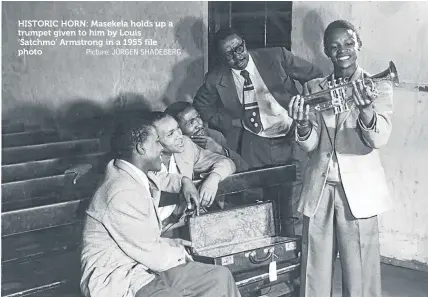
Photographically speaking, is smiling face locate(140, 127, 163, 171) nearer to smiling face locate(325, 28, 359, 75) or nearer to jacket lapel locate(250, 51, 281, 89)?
smiling face locate(325, 28, 359, 75)

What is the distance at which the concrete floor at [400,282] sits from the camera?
2.50 metres

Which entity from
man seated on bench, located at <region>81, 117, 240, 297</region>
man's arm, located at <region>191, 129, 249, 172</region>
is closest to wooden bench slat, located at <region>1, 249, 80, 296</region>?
man seated on bench, located at <region>81, 117, 240, 297</region>

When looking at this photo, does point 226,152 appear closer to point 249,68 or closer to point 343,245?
point 249,68

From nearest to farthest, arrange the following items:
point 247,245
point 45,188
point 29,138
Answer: point 45,188
point 247,245
point 29,138

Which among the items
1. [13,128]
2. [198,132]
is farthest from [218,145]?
[13,128]

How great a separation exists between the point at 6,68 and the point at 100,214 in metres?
1.80

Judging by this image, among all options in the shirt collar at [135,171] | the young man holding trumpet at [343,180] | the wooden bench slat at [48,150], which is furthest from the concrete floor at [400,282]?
the wooden bench slat at [48,150]

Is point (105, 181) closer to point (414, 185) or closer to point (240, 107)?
point (240, 107)

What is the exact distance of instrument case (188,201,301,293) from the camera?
7.29ft

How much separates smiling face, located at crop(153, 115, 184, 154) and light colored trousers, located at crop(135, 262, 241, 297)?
40 centimetres

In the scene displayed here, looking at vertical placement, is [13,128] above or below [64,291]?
above

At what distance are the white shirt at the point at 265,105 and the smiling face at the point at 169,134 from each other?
93 cm

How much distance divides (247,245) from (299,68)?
93 centimetres

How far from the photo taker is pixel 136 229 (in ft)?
5.53
